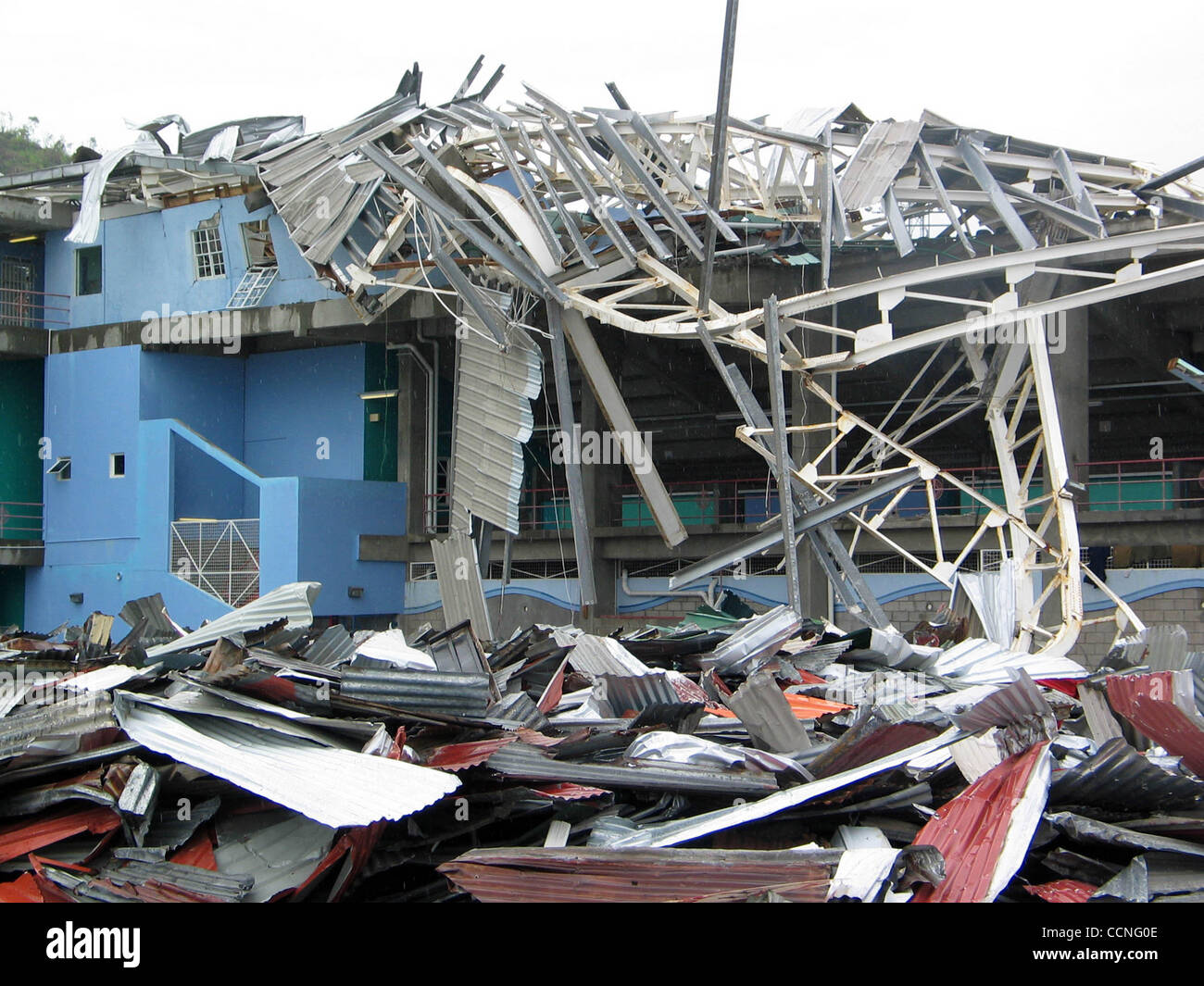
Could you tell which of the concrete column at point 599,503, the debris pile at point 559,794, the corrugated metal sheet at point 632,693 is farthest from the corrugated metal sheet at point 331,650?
the concrete column at point 599,503

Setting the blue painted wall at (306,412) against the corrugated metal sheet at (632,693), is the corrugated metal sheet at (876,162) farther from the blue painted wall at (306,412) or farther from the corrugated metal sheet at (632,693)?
the blue painted wall at (306,412)

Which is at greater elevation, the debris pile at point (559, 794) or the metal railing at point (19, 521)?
the metal railing at point (19, 521)

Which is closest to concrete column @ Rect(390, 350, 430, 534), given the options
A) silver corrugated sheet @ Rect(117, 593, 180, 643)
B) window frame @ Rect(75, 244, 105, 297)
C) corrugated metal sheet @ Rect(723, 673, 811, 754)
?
window frame @ Rect(75, 244, 105, 297)

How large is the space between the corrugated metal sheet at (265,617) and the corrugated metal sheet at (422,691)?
7.20 feet

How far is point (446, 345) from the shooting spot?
26484 millimetres

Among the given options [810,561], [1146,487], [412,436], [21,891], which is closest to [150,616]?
[21,891]

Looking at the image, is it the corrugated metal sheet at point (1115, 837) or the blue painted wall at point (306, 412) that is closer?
the corrugated metal sheet at point (1115, 837)

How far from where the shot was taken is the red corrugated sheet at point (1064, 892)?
5195mm

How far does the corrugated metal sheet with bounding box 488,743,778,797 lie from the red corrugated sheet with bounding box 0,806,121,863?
2075mm

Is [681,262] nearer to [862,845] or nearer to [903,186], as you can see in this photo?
[903,186]

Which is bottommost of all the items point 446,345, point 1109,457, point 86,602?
point 86,602

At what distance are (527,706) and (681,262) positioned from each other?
12.9 meters

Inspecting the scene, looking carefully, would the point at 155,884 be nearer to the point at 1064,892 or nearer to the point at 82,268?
the point at 1064,892
